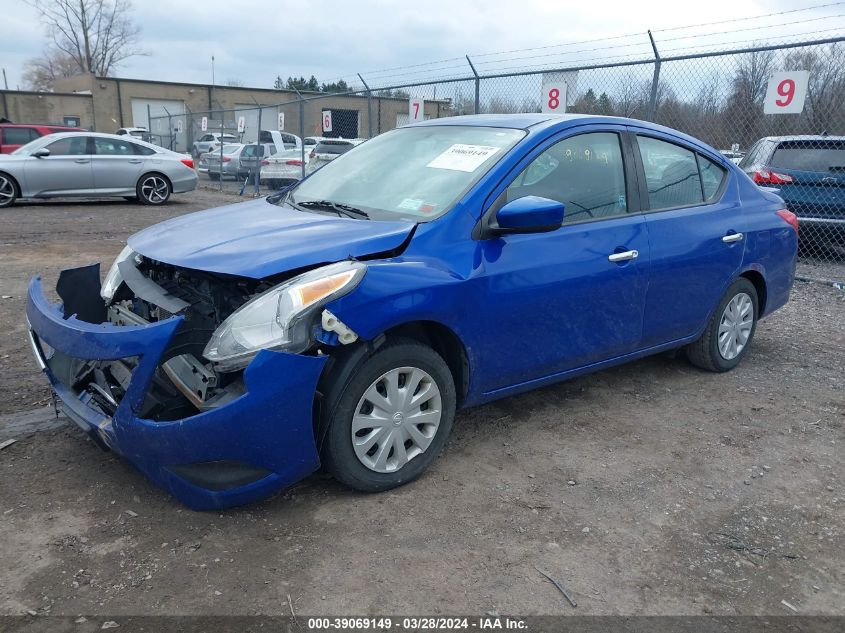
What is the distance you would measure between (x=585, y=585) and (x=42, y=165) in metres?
13.9

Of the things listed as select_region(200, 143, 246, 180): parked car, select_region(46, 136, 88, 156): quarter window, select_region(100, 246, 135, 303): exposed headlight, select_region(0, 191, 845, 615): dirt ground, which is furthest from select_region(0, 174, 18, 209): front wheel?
select_region(100, 246, 135, 303): exposed headlight

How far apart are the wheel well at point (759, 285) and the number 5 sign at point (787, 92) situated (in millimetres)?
3493

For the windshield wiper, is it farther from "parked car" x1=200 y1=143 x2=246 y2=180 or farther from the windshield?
"parked car" x1=200 y1=143 x2=246 y2=180

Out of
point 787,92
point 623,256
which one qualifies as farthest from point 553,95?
point 623,256

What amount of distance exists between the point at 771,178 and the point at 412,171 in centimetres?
702

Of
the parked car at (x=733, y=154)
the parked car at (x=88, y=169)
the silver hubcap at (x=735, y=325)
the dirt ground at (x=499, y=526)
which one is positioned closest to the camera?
the dirt ground at (x=499, y=526)

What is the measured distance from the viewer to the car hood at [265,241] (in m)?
2.95

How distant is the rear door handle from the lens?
152 inches

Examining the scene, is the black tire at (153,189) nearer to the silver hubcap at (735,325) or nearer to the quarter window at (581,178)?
the quarter window at (581,178)

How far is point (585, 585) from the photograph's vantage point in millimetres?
2619

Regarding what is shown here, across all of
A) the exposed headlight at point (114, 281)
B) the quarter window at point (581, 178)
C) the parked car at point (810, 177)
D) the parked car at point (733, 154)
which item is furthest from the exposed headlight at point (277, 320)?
the parked car at point (733, 154)

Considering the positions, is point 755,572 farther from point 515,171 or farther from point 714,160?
point 714,160

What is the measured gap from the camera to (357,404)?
2.95 metres

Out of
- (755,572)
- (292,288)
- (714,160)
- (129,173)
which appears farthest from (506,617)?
(129,173)
